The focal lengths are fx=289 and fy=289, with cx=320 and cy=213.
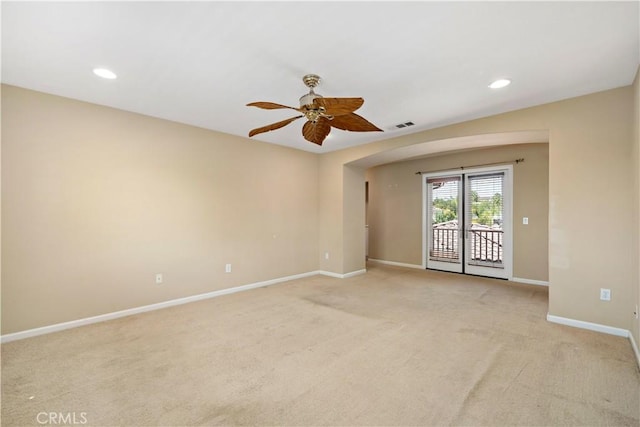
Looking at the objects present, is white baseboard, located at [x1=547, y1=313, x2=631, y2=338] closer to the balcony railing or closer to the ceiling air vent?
the balcony railing

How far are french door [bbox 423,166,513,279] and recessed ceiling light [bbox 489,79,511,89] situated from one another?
298 cm

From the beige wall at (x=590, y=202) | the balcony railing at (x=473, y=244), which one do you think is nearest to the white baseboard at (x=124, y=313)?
the balcony railing at (x=473, y=244)

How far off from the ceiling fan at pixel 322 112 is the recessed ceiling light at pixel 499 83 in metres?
1.27

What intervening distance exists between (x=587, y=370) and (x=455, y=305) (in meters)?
1.67

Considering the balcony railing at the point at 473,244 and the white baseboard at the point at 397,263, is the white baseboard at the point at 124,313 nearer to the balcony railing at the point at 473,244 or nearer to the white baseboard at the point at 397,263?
the white baseboard at the point at 397,263

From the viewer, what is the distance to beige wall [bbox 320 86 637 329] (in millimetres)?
2930

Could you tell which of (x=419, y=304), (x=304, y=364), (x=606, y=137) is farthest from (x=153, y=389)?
(x=606, y=137)

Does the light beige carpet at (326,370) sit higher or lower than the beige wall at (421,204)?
lower

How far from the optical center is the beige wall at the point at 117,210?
2.91 m

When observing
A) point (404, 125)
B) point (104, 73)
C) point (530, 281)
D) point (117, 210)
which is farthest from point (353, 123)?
point (530, 281)

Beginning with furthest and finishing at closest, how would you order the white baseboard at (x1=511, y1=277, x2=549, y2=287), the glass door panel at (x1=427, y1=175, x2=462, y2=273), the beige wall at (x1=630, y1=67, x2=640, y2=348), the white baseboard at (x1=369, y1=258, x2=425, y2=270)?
the white baseboard at (x1=369, y1=258, x2=425, y2=270) < the glass door panel at (x1=427, y1=175, x2=462, y2=273) < the white baseboard at (x1=511, y1=277, x2=549, y2=287) < the beige wall at (x1=630, y1=67, x2=640, y2=348)

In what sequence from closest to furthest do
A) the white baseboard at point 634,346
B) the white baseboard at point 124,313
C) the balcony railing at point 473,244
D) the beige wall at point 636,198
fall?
1. the white baseboard at point 634,346
2. the beige wall at point 636,198
3. the white baseboard at point 124,313
4. the balcony railing at point 473,244

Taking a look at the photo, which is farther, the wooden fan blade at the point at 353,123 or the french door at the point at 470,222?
the french door at the point at 470,222

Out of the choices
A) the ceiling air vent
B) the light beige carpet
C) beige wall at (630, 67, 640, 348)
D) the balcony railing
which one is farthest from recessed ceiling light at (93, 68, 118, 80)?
the balcony railing
